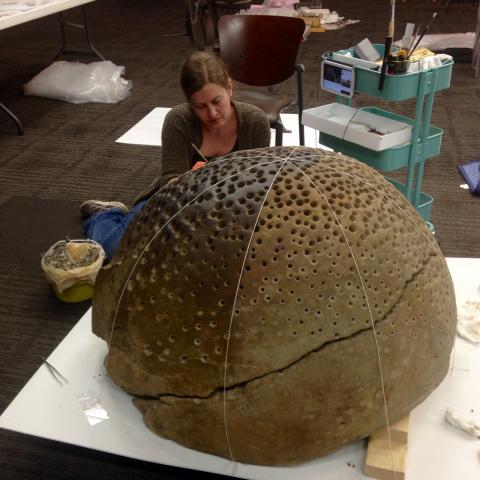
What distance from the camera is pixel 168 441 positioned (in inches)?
49.7

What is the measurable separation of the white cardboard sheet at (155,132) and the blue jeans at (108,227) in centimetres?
122

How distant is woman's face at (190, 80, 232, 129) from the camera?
194cm

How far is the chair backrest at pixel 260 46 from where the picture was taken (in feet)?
10.0

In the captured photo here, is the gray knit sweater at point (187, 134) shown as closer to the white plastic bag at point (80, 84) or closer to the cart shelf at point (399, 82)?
the cart shelf at point (399, 82)

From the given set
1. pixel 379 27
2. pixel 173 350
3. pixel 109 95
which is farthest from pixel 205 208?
pixel 379 27

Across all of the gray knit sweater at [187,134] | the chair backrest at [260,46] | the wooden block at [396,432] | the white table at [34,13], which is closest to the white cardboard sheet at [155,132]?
the chair backrest at [260,46]

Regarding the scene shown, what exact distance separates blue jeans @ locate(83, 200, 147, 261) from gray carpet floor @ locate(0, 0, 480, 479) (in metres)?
0.25

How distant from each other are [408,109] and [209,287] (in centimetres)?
370

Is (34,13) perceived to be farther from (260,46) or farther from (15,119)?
(260,46)

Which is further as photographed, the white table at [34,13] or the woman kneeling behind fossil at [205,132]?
the white table at [34,13]

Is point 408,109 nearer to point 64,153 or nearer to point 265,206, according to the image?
point 64,153

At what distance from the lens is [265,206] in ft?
3.69

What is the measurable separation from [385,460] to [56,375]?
0.85 metres

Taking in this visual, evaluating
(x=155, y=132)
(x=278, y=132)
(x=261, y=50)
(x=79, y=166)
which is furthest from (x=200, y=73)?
(x=155, y=132)
